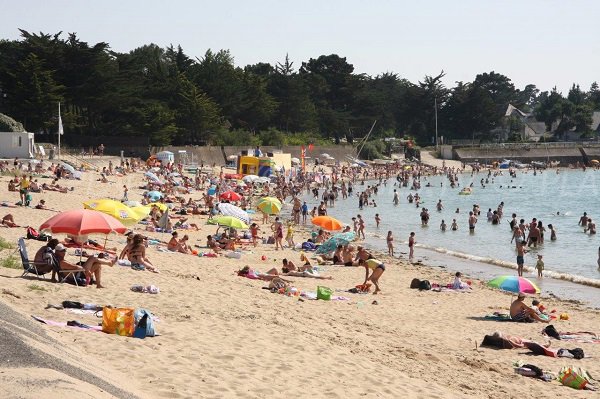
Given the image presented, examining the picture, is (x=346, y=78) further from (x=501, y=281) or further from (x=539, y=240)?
(x=501, y=281)

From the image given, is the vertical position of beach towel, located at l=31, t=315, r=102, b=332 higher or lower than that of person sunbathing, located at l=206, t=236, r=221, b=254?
higher

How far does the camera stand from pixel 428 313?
46.8 feet

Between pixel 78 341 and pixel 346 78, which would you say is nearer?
pixel 78 341

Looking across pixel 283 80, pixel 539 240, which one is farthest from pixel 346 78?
pixel 539 240

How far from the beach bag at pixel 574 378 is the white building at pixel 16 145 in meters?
36.9

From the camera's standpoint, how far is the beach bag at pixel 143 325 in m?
8.85

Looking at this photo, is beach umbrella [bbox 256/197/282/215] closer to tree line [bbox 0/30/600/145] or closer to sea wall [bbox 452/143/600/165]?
tree line [bbox 0/30/600/145]

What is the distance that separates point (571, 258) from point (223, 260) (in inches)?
480

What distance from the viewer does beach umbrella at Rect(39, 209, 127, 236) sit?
1252 centimetres

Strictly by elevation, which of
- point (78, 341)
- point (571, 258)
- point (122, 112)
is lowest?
point (571, 258)

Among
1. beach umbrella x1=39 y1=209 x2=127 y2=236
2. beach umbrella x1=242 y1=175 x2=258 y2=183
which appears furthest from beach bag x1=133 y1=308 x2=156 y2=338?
beach umbrella x1=242 y1=175 x2=258 y2=183

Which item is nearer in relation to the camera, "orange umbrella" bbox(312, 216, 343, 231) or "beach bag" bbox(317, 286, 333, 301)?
"beach bag" bbox(317, 286, 333, 301)

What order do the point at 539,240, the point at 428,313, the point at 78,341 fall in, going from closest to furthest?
1. the point at 78,341
2. the point at 428,313
3. the point at 539,240

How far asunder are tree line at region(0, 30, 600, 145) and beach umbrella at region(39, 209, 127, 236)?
3737 cm
